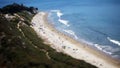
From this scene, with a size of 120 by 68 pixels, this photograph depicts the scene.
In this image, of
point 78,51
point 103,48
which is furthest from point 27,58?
point 103,48

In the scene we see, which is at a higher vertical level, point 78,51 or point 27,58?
point 78,51

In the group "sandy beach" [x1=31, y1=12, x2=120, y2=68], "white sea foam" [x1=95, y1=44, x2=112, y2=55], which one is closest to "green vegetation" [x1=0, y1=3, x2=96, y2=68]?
"sandy beach" [x1=31, y1=12, x2=120, y2=68]

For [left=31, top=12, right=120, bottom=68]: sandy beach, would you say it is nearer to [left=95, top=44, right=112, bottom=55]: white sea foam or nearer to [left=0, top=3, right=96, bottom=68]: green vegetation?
[left=95, top=44, right=112, bottom=55]: white sea foam

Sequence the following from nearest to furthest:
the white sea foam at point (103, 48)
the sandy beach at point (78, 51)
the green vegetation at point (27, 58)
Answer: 1. the green vegetation at point (27, 58)
2. the sandy beach at point (78, 51)
3. the white sea foam at point (103, 48)

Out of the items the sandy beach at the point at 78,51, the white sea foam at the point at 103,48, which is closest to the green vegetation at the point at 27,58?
the sandy beach at the point at 78,51

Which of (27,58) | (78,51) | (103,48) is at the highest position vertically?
(103,48)

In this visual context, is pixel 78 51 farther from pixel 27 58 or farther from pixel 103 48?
pixel 27 58

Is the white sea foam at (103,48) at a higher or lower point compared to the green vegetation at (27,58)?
higher

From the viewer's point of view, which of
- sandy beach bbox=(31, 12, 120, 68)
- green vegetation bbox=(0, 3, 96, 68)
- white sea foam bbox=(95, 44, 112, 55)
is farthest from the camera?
white sea foam bbox=(95, 44, 112, 55)

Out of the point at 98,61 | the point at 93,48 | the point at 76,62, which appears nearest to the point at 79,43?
the point at 93,48

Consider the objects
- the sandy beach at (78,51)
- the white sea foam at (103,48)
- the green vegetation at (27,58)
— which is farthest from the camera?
the white sea foam at (103,48)

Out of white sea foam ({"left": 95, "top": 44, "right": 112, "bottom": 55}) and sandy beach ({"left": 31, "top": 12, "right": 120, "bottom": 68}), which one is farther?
white sea foam ({"left": 95, "top": 44, "right": 112, "bottom": 55})

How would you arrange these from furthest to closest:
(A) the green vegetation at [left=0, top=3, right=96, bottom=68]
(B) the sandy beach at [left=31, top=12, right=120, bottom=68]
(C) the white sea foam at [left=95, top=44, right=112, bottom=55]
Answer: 1. (C) the white sea foam at [left=95, top=44, right=112, bottom=55]
2. (B) the sandy beach at [left=31, top=12, right=120, bottom=68]
3. (A) the green vegetation at [left=0, top=3, right=96, bottom=68]

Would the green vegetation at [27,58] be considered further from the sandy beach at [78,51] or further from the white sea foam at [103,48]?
the white sea foam at [103,48]
